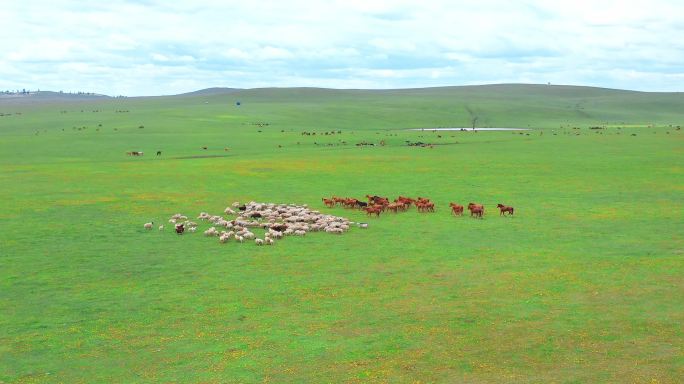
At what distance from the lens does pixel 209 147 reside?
7831 cm

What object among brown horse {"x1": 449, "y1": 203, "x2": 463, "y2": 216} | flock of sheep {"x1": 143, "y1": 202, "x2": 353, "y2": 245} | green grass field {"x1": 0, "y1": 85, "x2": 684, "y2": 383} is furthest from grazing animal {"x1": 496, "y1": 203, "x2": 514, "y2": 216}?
flock of sheep {"x1": 143, "y1": 202, "x2": 353, "y2": 245}

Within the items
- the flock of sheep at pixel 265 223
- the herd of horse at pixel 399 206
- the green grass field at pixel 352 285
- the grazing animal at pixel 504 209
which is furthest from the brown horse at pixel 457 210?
the flock of sheep at pixel 265 223

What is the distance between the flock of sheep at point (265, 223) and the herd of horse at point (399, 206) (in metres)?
2.50

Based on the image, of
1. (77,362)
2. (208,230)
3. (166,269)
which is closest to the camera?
(77,362)

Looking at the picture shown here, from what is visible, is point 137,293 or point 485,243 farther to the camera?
point 485,243

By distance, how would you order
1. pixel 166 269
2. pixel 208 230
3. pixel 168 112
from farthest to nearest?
pixel 168 112 < pixel 208 230 < pixel 166 269

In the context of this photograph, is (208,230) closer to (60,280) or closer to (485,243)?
(60,280)

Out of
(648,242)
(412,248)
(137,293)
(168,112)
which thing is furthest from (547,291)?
(168,112)

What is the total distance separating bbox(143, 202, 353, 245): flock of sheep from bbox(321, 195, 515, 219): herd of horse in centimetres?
250

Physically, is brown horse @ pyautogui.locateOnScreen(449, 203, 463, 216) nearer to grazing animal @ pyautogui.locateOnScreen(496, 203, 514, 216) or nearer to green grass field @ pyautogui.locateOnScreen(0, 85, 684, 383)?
green grass field @ pyautogui.locateOnScreen(0, 85, 684, 383)

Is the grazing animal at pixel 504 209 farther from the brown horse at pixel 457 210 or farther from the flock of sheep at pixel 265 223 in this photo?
the flock of sheep at pixel 265 223

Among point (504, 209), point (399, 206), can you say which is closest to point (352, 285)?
point (399, 206)

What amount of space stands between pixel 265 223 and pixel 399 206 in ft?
23.6

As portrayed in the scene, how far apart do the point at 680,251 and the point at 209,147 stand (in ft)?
193
